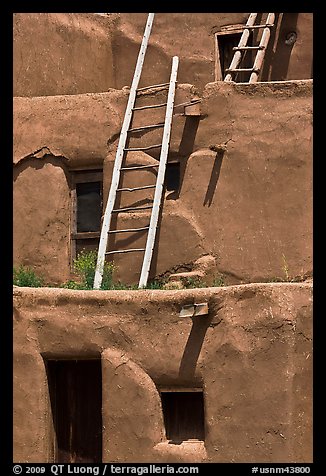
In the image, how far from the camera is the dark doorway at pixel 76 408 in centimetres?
1525

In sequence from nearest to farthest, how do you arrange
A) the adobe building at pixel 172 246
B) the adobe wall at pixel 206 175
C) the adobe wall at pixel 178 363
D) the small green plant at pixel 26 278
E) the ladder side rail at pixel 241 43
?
1. the adobe wall at pixel 178 363
2. the adobe building at pixel 172 246
3. the adobe wall at pixel 206 175
4. the small green plant at pixel 26 278
5. the ladder side rail at pixel 241 43

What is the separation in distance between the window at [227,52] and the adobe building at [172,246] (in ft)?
0.09

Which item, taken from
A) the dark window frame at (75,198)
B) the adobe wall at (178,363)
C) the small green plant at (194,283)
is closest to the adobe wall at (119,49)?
the dark window frame at (75,198)

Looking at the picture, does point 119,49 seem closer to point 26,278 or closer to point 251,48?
point 251,48

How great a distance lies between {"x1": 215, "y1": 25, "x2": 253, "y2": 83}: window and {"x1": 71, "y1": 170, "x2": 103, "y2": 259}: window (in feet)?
7.35

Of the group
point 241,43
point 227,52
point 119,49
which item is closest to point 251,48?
point 241,43

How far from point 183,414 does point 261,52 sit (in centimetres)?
497

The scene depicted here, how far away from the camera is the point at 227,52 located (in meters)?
18.1

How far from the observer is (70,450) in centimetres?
1530

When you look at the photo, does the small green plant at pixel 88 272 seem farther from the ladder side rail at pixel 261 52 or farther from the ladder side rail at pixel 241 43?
the ladder side rail at pixel 261 52

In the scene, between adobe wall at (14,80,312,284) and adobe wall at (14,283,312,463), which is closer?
adobe wall at (14,283,312,463)

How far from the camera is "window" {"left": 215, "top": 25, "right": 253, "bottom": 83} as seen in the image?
17859mm

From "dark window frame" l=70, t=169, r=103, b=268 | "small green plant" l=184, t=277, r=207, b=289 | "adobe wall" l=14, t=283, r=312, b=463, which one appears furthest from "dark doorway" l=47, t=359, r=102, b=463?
"dark window frame" l=70, t=169, r=103, b=268

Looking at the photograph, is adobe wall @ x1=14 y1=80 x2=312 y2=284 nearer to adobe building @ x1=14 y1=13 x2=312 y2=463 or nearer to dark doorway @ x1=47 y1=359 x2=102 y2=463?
adobe building @ x1=14 y1=13 x2=312 y2=463
